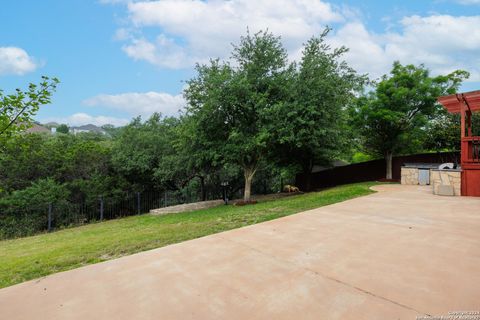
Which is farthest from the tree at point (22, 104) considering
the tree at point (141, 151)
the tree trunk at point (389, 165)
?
the tree trunk at point (389, 165)

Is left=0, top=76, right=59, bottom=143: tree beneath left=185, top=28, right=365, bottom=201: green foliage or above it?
beneath

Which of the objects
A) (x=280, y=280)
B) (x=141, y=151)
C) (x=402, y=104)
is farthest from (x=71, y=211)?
(x=402, y=104)

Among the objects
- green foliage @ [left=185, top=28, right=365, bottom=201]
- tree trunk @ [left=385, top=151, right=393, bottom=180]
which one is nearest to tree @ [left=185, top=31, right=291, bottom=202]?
green foliage @ [left=185, top=28, right=365, bottom=201]

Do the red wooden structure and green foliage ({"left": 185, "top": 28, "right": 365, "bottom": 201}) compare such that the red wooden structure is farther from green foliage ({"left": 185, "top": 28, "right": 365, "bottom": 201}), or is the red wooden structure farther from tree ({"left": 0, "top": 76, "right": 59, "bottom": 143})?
tree ({"left": 0, "top": 76, "right": 59, "bottom": 143})

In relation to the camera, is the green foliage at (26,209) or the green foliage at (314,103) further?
the green foliage at (26,209)

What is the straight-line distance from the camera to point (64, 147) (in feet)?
43.5

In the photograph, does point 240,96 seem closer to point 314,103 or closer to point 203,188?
point 314,103

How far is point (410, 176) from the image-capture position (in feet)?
34.3

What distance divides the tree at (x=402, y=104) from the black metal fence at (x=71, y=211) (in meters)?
10.2

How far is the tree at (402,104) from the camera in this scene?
448 inches

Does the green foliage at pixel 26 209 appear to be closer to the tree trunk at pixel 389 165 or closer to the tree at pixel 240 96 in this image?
the tree at pixel 240 96

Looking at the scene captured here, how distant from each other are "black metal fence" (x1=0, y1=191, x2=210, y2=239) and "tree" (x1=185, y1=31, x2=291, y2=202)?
5.13 m

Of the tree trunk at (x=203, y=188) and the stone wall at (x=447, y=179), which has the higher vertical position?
the stone wall at (x=447, y=179)

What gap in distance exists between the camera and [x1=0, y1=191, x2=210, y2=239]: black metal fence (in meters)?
10.1
